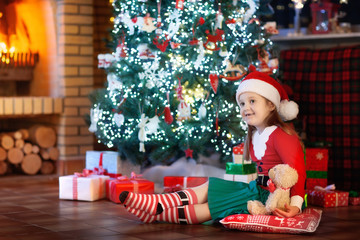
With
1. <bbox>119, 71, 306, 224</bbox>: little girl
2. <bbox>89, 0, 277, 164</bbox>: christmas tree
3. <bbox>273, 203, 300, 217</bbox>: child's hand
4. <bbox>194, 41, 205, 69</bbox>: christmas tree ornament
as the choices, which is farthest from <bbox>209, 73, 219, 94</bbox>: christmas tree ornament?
<bbox>273, 203, 300, 217</bbox>: child's hand

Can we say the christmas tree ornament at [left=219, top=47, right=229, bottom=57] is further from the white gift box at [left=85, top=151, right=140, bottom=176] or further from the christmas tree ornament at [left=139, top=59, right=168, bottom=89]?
the white gift box at [left=85, top=151, right=140, bottom=176]

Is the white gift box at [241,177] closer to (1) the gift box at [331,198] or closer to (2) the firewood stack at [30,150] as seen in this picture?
(1) the gift box at [331,198]

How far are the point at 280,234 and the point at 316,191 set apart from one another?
1.11 m

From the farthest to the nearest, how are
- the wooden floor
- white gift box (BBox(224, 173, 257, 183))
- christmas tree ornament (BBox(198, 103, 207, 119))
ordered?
christmas tree ornament (BBox(198, 103, 207, 119))
white gift box (BBox(224, 173, 257, 183))
the wooden floor

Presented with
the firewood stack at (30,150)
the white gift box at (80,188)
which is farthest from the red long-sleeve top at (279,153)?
the firewood stack at (30,150)

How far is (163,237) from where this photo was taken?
344cm

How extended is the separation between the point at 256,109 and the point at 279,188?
1.57ft

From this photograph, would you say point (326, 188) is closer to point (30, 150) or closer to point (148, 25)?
point (148, 25)

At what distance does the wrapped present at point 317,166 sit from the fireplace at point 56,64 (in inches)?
79.9

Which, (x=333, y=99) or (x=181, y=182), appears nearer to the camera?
(x=181, y=182)

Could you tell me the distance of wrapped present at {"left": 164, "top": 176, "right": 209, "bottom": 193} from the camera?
4620 millimetres

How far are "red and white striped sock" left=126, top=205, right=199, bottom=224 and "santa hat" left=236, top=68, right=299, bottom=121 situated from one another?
0.70 m

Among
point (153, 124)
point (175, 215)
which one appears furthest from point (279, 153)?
point (153, 124)

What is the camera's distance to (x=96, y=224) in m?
3.82
